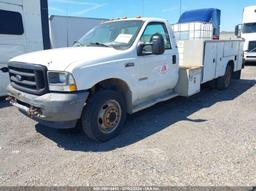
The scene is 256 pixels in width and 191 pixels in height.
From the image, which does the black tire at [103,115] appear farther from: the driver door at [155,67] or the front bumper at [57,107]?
the driver door at [155,67]

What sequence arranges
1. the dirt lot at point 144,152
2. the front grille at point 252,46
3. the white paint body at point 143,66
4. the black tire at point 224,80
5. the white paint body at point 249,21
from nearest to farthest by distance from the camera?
1. the dirt lot at point 144,152
2. the white paint body at point 143,66
3. the black tire at point 224,80
4. the white paint body at point 249,21
5. the front grille at point 252,46

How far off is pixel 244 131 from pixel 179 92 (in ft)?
5.74

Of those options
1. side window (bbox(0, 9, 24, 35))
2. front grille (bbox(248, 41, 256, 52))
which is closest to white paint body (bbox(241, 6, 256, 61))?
front grille (bbox(248, 41, 256, 52))

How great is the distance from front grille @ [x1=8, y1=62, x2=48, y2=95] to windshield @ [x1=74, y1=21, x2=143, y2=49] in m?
1.40

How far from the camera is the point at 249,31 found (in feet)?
49.6

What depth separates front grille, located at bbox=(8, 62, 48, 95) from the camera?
3.72m

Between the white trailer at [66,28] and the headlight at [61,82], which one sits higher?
the white trailer at [66,28]

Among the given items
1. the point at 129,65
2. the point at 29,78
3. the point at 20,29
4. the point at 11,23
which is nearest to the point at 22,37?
the point at 20,29

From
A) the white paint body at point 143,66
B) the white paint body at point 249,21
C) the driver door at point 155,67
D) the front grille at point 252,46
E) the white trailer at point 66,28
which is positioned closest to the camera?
the white paint body at point 143,66

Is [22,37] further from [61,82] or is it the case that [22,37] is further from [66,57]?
[61,82]

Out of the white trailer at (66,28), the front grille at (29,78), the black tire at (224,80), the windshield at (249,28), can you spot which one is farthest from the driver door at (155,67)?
the windshield at (249,28)

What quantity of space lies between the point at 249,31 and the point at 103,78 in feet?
46.4

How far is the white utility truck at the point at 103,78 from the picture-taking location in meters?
3.61

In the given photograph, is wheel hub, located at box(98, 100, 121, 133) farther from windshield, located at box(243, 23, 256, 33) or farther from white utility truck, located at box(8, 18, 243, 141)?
windshield, located at box(243, 23, 256, 33)
